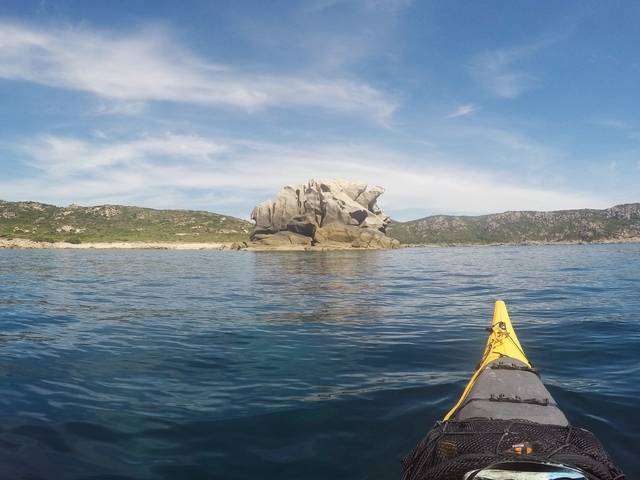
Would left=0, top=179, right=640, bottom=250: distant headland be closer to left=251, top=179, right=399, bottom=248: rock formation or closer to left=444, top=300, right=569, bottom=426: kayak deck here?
left=251, top=179, right=399, bottom=248: rock formation

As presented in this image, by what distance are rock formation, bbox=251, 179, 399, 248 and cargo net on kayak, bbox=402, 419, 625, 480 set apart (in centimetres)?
8551

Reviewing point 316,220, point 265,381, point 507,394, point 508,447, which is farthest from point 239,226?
point 508,447

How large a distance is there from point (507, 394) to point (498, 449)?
2.15 m

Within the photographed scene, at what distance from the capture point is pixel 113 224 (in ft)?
473

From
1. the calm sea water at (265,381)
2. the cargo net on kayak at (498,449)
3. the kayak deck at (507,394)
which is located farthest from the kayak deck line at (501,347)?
the cargo net on kayak at (498,449)

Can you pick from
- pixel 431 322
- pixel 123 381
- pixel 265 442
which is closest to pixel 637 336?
pixel 431 322

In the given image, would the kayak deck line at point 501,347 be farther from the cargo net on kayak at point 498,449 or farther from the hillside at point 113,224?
the hillside at point 113,224

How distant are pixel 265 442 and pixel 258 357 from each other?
4026mm

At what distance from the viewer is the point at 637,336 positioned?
11.4 meters

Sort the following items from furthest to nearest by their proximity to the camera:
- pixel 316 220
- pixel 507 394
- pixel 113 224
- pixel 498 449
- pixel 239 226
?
pixel 239 226, pixel 113 224, pixel 316 220, pixel 507 394, pixel 498 449

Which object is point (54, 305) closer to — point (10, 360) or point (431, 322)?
point (10, 360)

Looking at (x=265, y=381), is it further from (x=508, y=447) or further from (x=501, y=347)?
(x=508, y=447)

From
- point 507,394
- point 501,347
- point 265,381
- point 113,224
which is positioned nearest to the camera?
point 507,394

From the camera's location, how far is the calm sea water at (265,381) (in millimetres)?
5215
